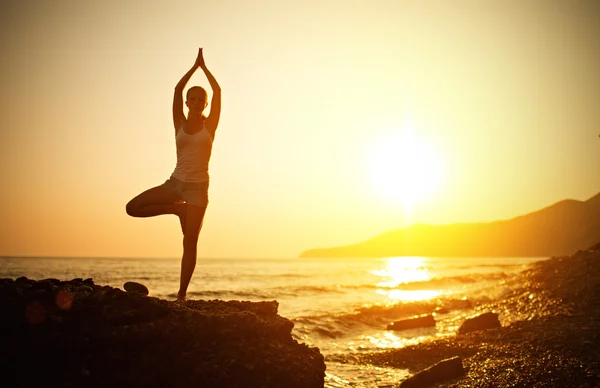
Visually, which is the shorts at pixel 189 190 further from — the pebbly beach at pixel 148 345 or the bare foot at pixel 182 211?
the pebbly beach at pixel 148 345

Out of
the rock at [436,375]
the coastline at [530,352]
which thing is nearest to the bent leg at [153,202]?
the rock at [436,375]

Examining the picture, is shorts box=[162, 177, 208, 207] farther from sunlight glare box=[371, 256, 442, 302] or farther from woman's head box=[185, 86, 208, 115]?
sunlight glare box=[371, 256, 442, 302]

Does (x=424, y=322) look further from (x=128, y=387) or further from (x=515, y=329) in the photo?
(x=128, y=387)

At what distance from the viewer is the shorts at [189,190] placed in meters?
6.27

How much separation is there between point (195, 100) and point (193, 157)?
90 cm

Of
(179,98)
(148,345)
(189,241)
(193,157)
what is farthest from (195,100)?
(148,345)

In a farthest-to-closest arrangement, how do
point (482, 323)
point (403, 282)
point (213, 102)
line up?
1. point (403, 282)
2. point (482, 323)
3. point (213, 102)

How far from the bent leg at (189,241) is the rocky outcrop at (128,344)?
764 mm

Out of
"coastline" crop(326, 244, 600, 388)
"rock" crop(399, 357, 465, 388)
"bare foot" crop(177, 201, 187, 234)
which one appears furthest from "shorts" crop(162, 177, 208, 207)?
"coastline" crop(326, 244, 600, 388)

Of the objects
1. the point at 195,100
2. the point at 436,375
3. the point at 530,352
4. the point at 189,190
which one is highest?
the point at 195,100

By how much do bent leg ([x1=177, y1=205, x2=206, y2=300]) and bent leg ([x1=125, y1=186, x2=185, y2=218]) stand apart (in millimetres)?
302

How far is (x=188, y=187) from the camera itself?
20.6ft

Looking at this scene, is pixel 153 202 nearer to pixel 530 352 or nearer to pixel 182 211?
pixel 182 211

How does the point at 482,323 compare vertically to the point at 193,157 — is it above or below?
below
